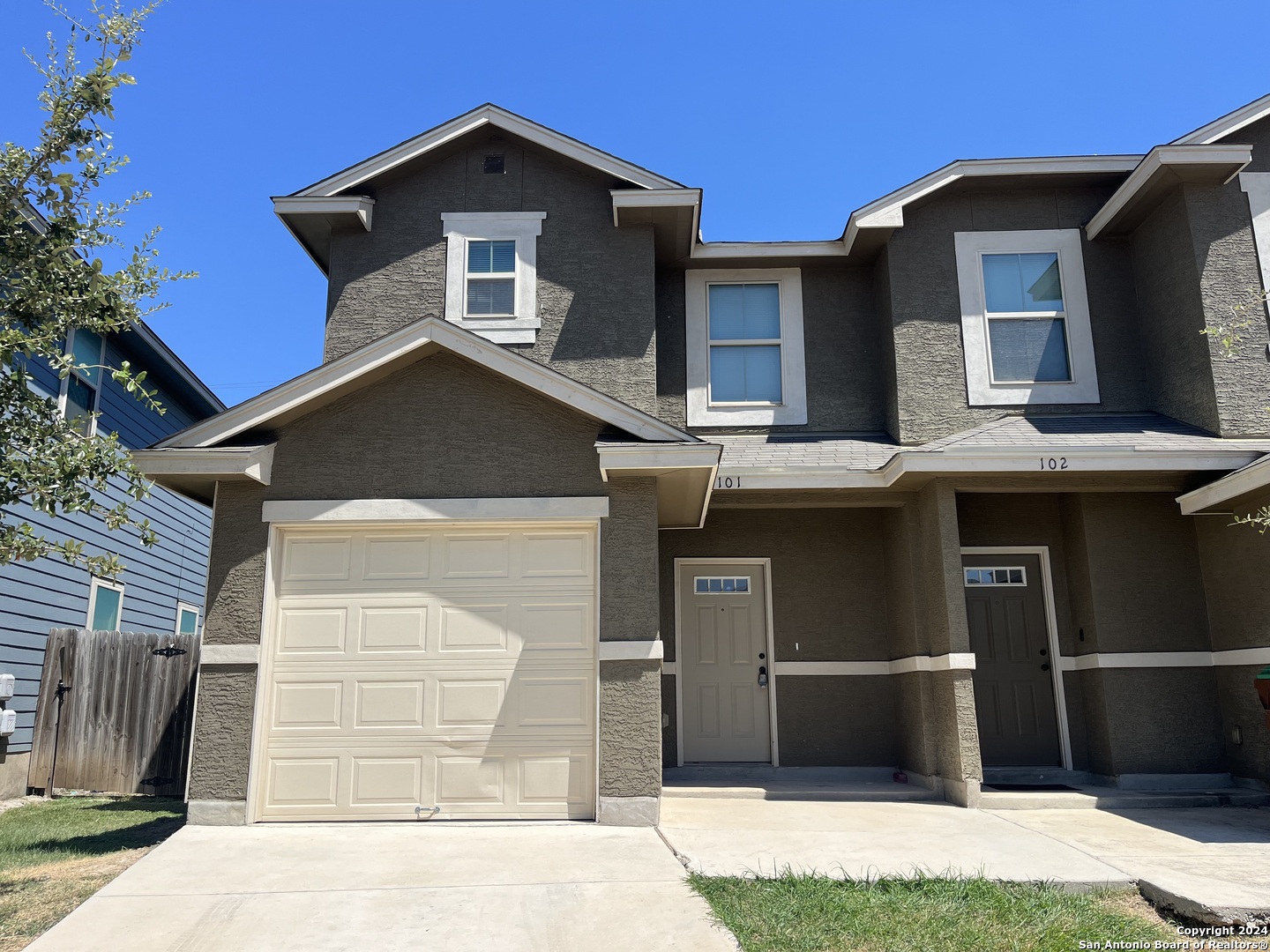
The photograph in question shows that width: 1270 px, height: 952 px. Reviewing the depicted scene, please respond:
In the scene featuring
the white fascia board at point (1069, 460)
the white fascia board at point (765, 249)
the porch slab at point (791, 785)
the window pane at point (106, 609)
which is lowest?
the porch slab at point (791, 785)

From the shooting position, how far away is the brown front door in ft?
35.9

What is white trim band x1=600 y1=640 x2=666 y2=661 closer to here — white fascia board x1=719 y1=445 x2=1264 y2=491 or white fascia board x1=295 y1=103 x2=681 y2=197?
white fascia board x1=719 y1=445 x2=1264 y2=491

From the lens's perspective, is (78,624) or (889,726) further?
(78,624)

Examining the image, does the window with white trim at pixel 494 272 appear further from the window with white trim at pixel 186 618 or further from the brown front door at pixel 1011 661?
the window with white trim at pixel 186 618

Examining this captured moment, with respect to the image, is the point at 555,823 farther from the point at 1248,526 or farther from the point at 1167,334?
the point at 1167,334

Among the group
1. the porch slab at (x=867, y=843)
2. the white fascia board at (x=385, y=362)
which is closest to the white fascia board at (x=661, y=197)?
the white fascia board at (x=385, y=362)

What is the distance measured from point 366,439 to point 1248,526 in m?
8.30

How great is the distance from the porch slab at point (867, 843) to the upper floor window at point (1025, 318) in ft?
16.2

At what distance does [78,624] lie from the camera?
13.1 m

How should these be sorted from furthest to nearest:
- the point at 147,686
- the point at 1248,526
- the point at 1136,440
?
the point at 147,686 < the point at 1136,440 < the point at 1248,526

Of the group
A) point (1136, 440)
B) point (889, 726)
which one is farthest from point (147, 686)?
point (1136, 440)

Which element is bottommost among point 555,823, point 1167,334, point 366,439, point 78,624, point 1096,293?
point 555,823

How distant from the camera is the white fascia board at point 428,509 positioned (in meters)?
8.28

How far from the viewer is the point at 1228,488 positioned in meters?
9.40
